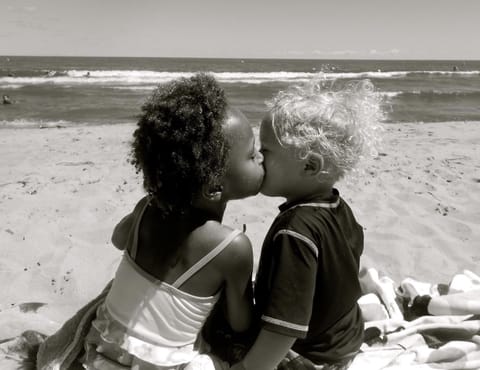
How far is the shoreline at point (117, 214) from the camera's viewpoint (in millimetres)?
3287

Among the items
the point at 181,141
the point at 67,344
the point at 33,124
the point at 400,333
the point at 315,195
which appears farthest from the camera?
the point at 33,124

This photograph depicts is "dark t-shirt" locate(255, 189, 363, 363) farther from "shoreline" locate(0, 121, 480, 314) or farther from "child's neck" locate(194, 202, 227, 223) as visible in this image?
"shoreline" locate(0, 121, 480, 314)

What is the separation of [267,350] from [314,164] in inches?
26.5

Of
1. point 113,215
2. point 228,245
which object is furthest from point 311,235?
point 113,215

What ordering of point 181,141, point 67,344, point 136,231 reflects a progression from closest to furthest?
point 181,141 < point 136,231 < point 67,344

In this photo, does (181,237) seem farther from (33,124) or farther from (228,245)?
(33,124)

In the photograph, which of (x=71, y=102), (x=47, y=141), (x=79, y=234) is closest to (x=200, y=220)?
(x=79, y=234)

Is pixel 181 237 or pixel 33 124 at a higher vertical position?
pixel 181 237

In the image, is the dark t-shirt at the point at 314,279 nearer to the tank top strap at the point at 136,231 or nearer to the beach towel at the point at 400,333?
the beach towel at the point at 400,333

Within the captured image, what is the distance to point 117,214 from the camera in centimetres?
426

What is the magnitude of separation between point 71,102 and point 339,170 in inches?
526

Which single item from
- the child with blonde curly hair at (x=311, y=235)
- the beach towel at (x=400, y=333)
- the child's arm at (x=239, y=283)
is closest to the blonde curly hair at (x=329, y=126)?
the child with blonde curly hair at (x=311, y=235)

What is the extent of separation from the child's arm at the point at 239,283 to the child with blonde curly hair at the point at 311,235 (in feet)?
0.18

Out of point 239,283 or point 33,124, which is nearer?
point 239,283
